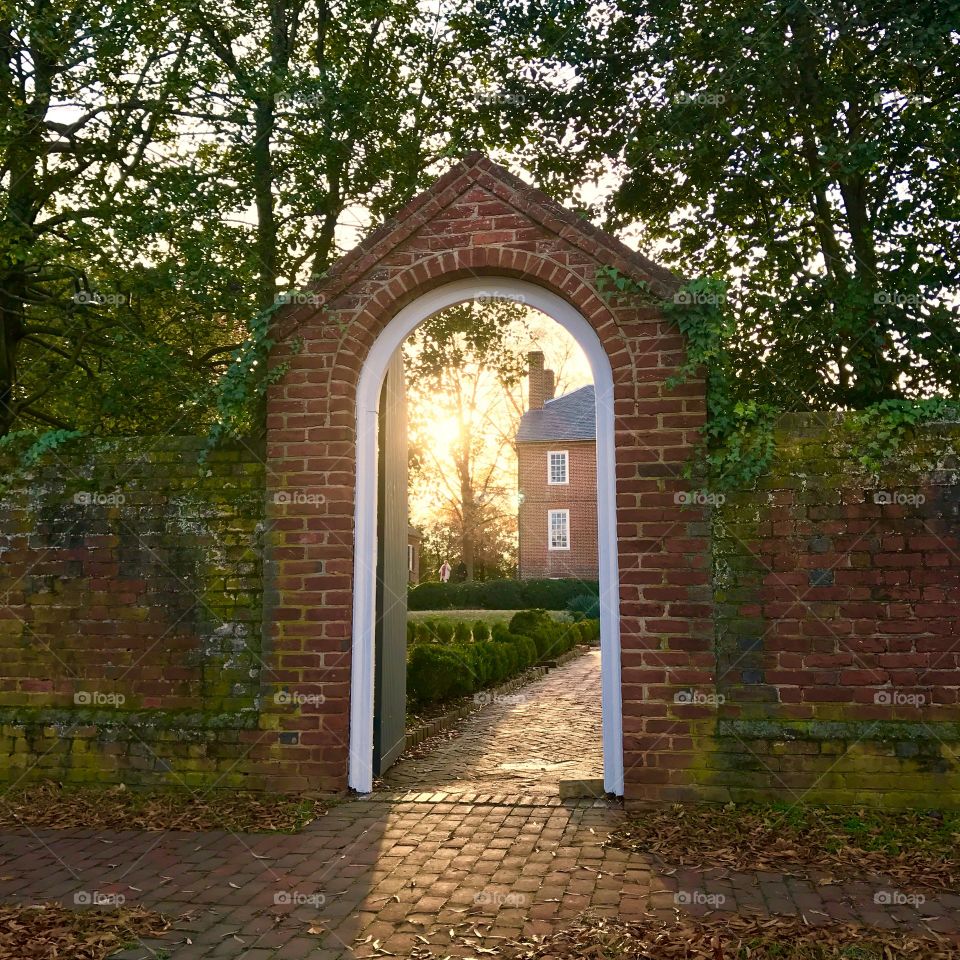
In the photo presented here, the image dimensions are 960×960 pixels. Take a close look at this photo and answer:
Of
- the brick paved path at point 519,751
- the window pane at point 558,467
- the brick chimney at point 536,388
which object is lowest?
the brick paved path at point 519,751

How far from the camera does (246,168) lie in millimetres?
11016

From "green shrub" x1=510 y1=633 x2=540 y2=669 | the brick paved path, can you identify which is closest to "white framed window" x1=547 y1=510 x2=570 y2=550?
"green shrub" x1=510 y1=633 x2=540 y2=669

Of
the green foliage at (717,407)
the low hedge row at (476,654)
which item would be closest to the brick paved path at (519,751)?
the low hedge row at (476,654)

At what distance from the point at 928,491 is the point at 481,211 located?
12.1 feet

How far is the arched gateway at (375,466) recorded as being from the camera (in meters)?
5.33

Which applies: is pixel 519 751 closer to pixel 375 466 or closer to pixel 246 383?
pixel 375 466

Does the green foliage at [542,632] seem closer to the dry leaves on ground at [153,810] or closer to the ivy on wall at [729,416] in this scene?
the dry leaves on ground at [153,810]

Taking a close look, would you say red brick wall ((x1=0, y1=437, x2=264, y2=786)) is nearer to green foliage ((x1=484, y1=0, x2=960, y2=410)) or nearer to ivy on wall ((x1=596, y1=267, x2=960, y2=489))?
ivy on wall ((x1=596, y1=267, x2=960, y2=489))

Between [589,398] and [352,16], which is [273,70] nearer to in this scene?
[352,16]

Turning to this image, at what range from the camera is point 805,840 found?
461 centimetres

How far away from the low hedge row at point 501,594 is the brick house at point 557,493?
3420 mm

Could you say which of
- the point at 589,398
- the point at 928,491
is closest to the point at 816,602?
the point at 928,491

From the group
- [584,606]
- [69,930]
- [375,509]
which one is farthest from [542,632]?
[69,930]

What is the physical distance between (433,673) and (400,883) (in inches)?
222
